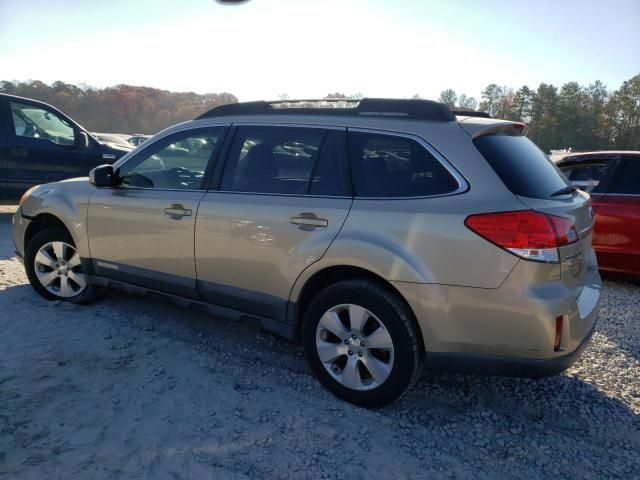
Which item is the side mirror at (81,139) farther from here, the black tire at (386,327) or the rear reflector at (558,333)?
the rear reflector at (558,333)

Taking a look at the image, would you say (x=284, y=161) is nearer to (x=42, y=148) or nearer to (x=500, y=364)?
(x=500, y=364)

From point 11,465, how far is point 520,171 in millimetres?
2966

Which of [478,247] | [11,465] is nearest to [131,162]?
[11,465]

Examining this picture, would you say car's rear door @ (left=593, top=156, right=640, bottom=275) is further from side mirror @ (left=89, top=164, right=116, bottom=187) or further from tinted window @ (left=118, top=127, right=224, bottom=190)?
side mirror @ (left=89, top=164, right=116, bottom=187)

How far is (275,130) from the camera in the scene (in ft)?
A: 10.9

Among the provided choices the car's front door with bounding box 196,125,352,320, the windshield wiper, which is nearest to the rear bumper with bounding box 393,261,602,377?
the windshield wiper

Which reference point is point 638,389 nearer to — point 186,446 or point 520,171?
point 520,171

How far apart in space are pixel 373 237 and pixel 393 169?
1.39 feet

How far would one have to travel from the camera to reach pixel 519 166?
2.70 m

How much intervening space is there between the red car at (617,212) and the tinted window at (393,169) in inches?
128

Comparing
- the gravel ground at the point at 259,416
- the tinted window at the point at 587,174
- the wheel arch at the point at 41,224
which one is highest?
the tinted window at the point at 587,174

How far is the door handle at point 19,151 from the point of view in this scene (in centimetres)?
766

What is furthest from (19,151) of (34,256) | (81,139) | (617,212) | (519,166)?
(617,212)

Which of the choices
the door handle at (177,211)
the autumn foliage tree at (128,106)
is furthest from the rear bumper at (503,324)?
the autumn foliage tree at (128,106)
